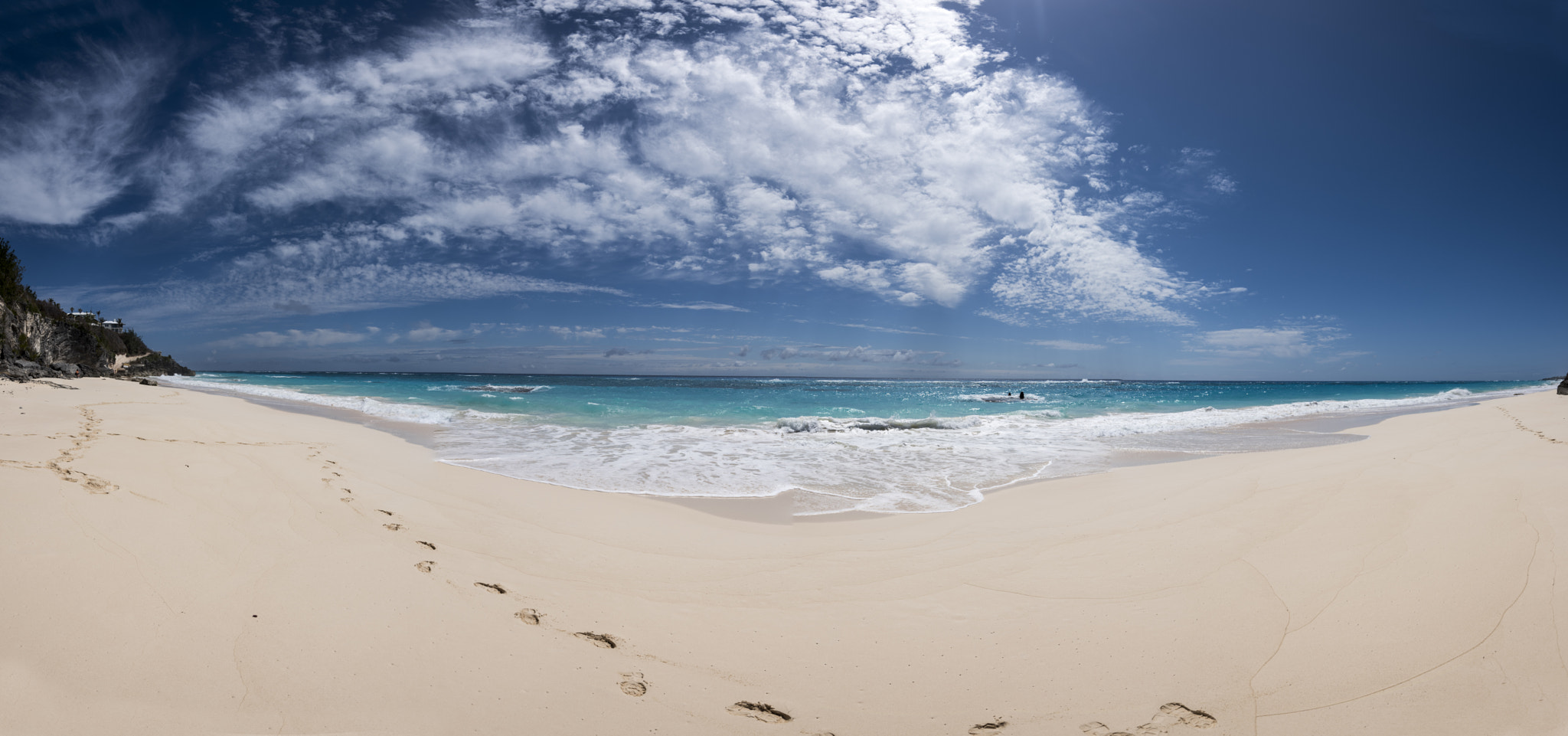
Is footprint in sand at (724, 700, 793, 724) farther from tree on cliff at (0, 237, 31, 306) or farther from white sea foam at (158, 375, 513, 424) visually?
tree on cliff at (0, 237, 31, 306)

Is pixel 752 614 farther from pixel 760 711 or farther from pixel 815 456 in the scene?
pixel 815 456

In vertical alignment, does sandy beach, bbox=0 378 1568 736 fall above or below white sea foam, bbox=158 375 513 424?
above

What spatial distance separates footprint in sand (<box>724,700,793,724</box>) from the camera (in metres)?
2.54

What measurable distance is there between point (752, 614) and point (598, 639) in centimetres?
96

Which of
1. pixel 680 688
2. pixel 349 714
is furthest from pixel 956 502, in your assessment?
pixel 349 714

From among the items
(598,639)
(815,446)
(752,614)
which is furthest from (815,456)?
(598,639)

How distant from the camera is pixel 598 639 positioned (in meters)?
3.14

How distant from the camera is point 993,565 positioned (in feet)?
14.5

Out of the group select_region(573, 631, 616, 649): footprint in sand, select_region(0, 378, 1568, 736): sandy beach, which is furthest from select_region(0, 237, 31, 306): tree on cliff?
select_region(573, 631, 616, 649): footprint in sand

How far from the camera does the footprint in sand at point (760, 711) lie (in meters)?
2.54

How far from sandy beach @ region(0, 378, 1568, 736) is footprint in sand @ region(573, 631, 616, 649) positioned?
0.02 meters

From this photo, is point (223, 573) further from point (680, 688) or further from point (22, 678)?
point (680, 688)

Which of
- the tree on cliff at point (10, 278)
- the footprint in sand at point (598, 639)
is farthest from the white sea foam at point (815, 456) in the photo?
the tree on cliff at point (10, 278)

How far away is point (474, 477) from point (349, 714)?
5.91 metres
